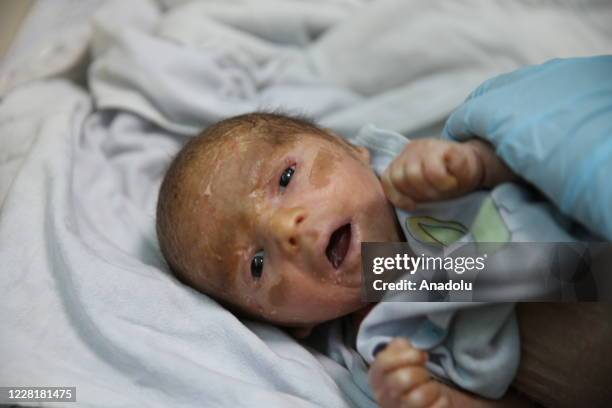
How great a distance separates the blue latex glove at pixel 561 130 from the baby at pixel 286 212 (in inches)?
1.9

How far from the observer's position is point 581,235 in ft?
2.25

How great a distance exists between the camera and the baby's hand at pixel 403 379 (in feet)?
2.21

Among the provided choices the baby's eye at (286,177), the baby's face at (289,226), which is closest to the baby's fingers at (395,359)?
the baby's face at (289,226)

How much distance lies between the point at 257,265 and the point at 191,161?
0.19 meters

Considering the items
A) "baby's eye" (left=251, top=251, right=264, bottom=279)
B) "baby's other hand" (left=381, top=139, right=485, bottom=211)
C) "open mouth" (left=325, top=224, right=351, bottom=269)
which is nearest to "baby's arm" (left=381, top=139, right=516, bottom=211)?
"baby's other hand" (left=381, top=139, right=485, bottom=211)

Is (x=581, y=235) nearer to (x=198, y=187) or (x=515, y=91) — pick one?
(x=515, y=91)

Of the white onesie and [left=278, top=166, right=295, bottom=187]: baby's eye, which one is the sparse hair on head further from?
the white onesie

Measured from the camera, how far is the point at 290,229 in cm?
79

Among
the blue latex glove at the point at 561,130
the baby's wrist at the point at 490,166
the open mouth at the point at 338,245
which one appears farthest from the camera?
the open mouth at the point at 338,245

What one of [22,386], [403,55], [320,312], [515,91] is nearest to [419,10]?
[403,55]

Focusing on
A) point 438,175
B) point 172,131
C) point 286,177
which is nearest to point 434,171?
point 438,175

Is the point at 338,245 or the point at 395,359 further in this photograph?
the point at 338,245

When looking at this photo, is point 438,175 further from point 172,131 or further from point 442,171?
point 172,131

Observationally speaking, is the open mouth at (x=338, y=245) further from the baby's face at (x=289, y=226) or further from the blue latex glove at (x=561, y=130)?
the blue latex glove at (x=561, y=130)
